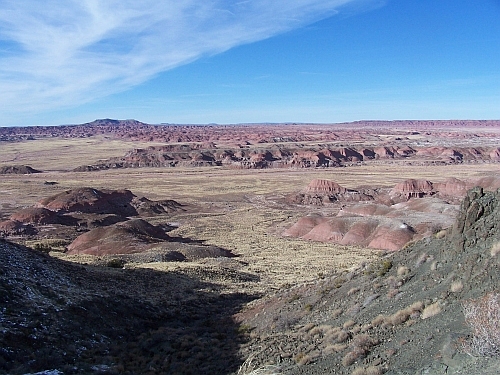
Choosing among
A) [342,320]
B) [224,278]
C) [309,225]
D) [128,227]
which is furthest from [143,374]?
[309,225]

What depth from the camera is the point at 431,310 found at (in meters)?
11.2

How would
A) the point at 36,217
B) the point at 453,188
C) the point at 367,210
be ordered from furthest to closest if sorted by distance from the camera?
the point at 453,188
the point at 367,210
the point at 36,217

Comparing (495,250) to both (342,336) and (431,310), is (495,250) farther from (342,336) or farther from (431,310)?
(342,336)

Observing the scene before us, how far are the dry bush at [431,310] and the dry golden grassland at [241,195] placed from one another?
17009 millimetres

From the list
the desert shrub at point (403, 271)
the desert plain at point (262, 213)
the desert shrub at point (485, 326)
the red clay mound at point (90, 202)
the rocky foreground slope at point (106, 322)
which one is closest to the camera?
the desert shrub at point (485, 326)

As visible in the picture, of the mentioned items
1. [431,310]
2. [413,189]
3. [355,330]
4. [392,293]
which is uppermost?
[431,310]

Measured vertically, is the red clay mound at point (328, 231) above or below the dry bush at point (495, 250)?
below

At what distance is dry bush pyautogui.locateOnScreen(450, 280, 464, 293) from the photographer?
11.5 metres

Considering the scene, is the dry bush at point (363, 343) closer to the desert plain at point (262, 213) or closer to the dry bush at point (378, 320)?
the desert plain at point (262, 213)

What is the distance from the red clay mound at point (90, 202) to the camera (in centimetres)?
6912

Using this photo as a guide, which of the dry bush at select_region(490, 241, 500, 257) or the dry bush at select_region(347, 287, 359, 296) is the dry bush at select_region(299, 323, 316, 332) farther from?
the dry bush at select_region(490, 241, 500, 257)

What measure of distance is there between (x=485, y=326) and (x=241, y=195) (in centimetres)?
8140

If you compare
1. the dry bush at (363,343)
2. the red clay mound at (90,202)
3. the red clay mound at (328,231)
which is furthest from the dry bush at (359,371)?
the red clay mound at (90,202)

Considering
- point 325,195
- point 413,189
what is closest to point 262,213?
point 325,195
